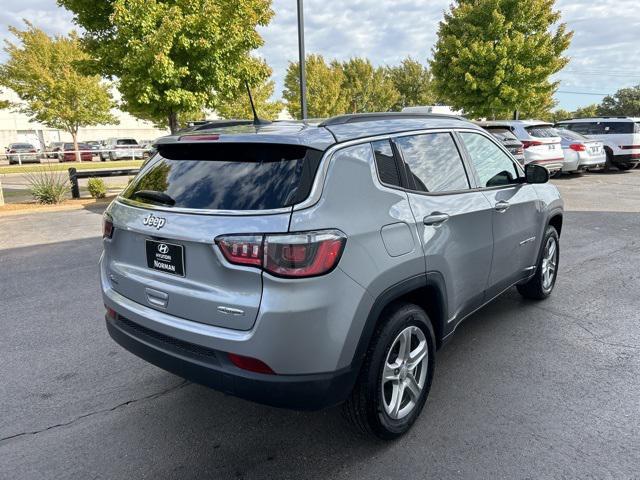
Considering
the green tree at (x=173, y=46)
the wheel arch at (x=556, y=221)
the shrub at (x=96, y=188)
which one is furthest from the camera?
the shrub at (x=96, y=188)

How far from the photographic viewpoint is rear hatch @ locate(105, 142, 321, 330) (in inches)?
86.7

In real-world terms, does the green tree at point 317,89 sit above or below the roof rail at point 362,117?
above

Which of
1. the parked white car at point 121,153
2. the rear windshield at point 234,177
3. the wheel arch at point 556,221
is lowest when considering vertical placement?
the parked white car at point 121,153

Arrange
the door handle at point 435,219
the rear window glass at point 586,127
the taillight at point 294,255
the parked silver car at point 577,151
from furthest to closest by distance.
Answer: the rear window glass at point 586,127, the parked silver car at point 577,151, the door handle at point 435,219, the taillight at point 294,255

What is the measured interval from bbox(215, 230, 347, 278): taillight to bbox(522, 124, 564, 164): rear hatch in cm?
1198

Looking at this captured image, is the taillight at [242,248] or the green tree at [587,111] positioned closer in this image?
the taillight at [242,248]

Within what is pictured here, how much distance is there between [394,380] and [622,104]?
84.4 m

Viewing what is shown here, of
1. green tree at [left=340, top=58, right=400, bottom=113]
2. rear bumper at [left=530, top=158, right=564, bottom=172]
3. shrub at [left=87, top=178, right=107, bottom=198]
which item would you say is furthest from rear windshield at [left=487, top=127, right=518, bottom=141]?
green tree at [left=340, top=58, right=400, bottom=113]

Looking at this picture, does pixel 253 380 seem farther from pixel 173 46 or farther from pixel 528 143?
pixel 528 143

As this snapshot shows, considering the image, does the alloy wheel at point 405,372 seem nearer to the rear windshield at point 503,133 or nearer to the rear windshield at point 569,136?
the rear windshield at point 503,133

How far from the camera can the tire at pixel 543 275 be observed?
4551mm

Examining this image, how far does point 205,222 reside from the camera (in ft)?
7.51

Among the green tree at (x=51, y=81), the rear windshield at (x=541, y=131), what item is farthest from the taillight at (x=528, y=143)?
the green tree at (x=51, y=81)

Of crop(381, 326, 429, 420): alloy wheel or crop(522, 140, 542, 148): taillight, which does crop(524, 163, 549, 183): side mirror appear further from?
crop(522, 140, 542, 148): taillight
